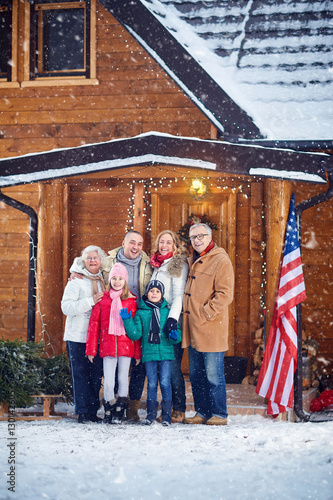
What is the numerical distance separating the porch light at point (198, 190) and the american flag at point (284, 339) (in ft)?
5.97

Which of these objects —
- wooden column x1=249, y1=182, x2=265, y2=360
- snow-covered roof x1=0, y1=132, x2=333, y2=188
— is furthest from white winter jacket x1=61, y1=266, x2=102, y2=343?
wooden column x1=249, y1=182, x2=265, y2=360

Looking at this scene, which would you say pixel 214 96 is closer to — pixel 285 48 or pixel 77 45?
pixel 285 48

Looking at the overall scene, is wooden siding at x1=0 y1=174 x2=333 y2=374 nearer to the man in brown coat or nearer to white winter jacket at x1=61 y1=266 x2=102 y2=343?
white winter jacket at x1=61 y1=266 x2=102 y2=343

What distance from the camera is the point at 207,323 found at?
5.55 meters

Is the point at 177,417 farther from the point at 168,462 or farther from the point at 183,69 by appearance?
the point at 183,69

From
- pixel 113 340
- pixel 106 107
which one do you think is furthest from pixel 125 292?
pixel 106 107

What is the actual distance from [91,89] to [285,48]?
2.72 m

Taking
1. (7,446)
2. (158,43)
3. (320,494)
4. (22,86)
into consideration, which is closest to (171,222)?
(158,43)

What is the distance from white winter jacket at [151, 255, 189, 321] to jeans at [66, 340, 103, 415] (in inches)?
34.2

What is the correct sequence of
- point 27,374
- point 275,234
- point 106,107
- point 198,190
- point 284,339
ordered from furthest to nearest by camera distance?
point 106,107, point 198,190, point 275,234, point 284,339, point 27,374

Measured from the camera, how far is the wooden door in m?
8.07

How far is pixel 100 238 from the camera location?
27.7ft

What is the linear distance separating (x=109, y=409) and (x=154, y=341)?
76cm

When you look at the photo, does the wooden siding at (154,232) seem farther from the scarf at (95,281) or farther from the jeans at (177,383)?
the jeans at (177,383)
